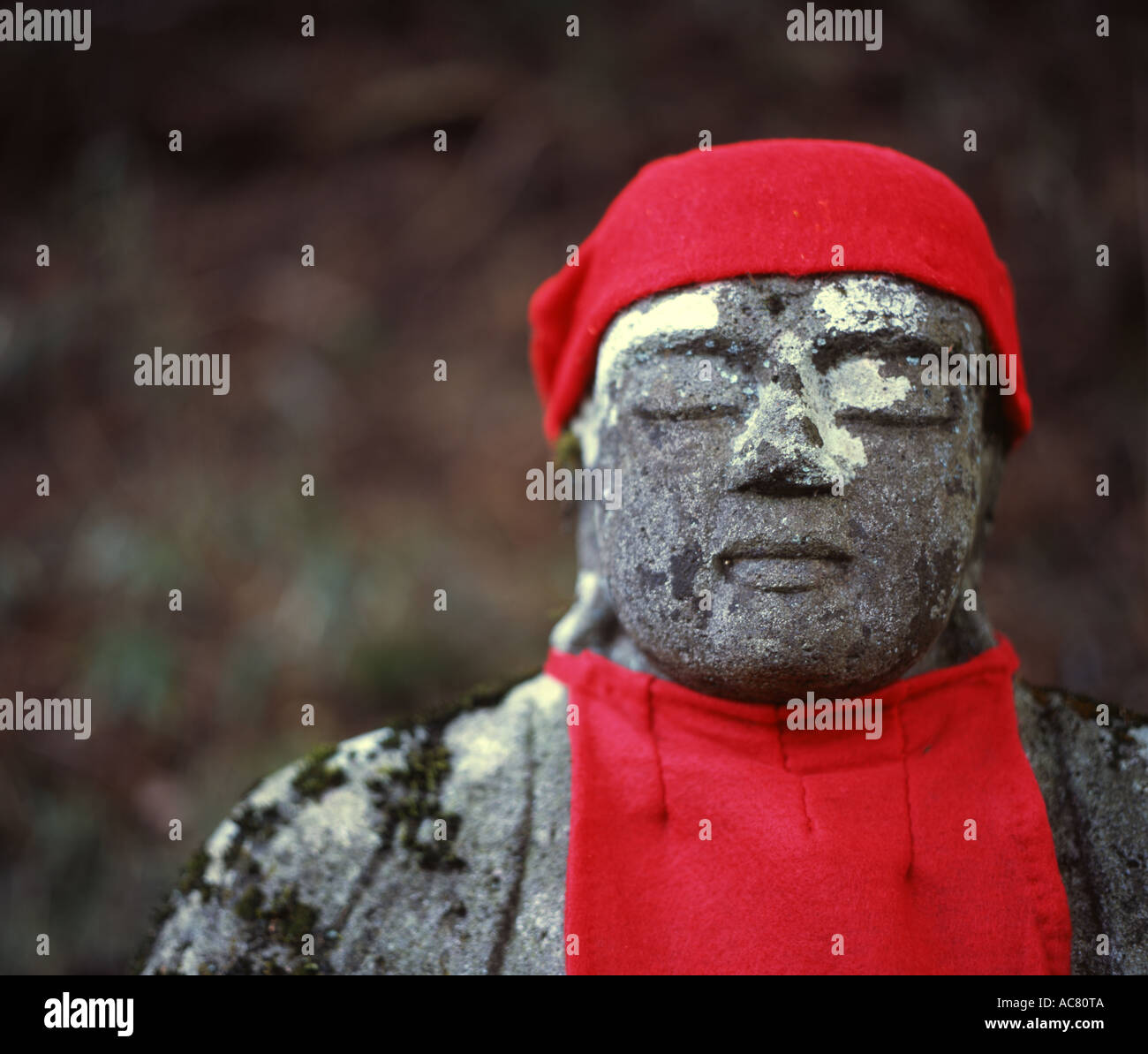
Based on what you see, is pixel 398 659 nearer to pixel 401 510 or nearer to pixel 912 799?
pixel 401 510

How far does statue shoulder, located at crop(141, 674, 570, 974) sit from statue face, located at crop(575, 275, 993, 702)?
30cm

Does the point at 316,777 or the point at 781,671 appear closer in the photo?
the point at 781,671

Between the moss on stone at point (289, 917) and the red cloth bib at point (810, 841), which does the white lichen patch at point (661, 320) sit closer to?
the red cloth bib at point (810, 841)

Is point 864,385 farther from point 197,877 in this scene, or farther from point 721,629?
point 197,877

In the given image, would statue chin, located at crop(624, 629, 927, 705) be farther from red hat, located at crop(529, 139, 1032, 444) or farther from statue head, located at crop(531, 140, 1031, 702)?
red hat, located at crop(529, 139, 1032, 444)

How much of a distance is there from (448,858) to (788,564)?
64 centimetres

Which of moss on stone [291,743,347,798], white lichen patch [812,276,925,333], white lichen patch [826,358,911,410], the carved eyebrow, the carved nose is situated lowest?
moss on stone [291,743,347,798]

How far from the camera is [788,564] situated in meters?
1.32

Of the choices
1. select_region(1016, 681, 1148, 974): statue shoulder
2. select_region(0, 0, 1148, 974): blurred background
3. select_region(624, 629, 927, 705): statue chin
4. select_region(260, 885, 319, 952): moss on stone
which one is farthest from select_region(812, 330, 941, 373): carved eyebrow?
select_region(0, 0, 1148, 974): blurred background

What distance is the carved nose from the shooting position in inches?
51.5

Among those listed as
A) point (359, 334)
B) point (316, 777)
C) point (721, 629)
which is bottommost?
point (316, 777)

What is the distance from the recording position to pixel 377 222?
179 inches

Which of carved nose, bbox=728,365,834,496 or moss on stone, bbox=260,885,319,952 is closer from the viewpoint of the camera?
carved nose, bbox=728,365,834,496

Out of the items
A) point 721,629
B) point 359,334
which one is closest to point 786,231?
point 721,629
